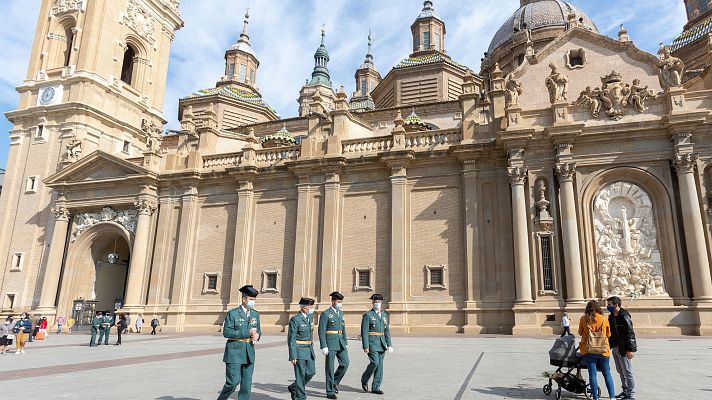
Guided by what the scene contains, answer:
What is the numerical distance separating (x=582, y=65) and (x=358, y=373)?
21.8m

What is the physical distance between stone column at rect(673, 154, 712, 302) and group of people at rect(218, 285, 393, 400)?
16.4 metres

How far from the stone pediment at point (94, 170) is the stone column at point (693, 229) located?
29.0 metres

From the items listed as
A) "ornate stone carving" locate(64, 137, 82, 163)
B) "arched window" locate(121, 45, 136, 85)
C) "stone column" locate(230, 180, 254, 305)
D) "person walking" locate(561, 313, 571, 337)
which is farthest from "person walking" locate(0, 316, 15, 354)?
"arched window" locate(121, 45, 136, 85)

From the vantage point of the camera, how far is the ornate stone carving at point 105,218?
3019 cm

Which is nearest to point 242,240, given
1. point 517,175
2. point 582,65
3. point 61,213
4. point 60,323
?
point 60,323

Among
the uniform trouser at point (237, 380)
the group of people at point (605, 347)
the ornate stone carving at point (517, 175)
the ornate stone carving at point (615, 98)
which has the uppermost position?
the ornate stone carving at point (615, 98)

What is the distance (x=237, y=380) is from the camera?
7.01m

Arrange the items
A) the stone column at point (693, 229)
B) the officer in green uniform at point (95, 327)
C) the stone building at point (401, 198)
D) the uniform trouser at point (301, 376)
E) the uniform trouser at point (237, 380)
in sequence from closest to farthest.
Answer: the uniform trouser at point (237, 380) < the uniform trouser at point (301, 376) < the officer in green uniform at point (95, 327) < the stone column at point (693, 229) < the stone building at point (401, 198)

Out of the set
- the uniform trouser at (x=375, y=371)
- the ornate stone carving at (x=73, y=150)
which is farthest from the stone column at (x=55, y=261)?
the uniform trouser at (x=375, y=371)

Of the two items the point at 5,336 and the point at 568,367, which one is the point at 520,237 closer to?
the point at 568,367

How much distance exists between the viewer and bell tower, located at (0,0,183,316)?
3350 centimetres

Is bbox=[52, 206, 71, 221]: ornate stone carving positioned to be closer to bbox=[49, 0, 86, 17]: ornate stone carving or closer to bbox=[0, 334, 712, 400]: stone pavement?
bbox=[0, 334, 712, 400]: stone pavement

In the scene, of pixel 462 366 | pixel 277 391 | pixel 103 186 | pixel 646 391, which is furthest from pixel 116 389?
pixel 103 186

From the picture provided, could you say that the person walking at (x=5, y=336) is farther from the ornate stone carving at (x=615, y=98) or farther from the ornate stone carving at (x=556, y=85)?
the ornate stone carving at (x=615, y=98)
